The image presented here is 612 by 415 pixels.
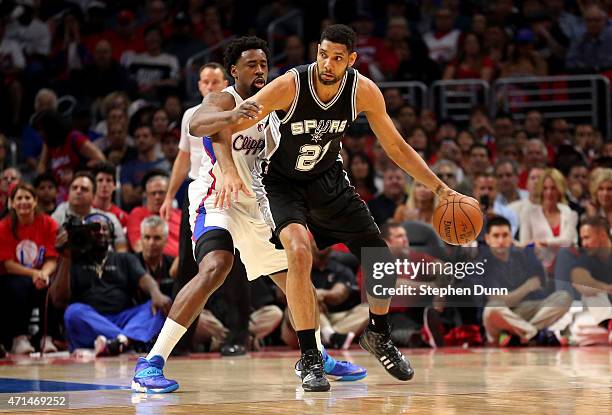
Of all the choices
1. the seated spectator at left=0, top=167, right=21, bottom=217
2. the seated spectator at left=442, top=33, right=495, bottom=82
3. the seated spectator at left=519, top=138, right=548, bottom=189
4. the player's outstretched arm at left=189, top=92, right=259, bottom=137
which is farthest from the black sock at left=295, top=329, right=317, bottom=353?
the seated spectator at left=442, top=33, right=495, bottom=82

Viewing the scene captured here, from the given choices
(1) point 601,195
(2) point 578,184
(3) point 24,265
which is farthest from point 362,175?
(3) point 24,265

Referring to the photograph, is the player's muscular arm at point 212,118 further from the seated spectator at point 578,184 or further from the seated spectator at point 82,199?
the seated spectator at point 578,184

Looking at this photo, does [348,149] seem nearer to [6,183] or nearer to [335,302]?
[335,302]

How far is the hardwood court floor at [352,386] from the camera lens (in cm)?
445

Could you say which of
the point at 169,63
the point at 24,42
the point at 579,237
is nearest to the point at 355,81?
the point at 579,237

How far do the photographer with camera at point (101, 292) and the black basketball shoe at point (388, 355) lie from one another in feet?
9.61

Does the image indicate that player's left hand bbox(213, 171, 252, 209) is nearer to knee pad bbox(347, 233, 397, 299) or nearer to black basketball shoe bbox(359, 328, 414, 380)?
knee pad bbox(347, 233, 397, 299)

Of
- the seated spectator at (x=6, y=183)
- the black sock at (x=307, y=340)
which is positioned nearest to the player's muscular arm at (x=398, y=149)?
the black sock at (x=307, y=340)

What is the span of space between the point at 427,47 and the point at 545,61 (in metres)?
1.47

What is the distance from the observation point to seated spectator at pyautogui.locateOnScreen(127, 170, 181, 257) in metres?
9.05

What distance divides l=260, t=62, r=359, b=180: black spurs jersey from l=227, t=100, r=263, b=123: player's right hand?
416 mm

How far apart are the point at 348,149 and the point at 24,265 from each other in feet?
13.1

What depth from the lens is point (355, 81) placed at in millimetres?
5508

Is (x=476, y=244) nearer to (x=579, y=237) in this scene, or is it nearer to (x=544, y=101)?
(x=579, y=237)
